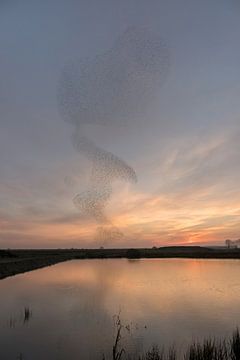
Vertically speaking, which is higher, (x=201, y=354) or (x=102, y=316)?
(x=102, y=316)

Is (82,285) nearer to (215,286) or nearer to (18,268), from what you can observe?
(215,286)

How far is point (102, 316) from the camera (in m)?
25.2

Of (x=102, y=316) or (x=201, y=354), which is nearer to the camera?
(x=201, y=354)

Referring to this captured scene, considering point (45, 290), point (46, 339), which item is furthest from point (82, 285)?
point (46, 339)

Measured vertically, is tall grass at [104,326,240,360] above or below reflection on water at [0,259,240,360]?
below

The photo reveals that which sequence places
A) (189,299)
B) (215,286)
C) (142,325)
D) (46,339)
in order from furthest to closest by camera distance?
(215,286)
(189,299)
(142,325)
(46,339)

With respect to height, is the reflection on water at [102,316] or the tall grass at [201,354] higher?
the reflection on water at [102,316]

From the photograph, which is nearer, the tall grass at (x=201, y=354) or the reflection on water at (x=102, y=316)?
the tall grass at (x=201, y=354)

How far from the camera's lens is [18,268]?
64.1 meters

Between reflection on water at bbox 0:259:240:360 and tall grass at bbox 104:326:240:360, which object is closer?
tall grass at bbox 104:326:240:360

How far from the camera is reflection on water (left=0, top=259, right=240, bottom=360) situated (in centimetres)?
1833

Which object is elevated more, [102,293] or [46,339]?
[102,293]

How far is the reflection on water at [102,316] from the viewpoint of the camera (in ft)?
60.1

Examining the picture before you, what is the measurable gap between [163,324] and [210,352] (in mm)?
8222
